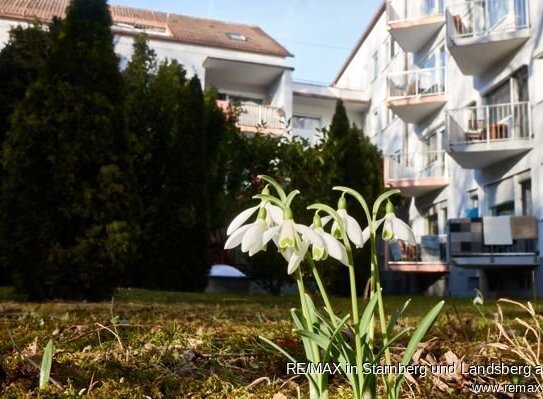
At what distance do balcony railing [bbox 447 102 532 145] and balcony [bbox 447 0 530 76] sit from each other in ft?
4.66

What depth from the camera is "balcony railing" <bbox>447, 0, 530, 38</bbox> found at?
1490 cm

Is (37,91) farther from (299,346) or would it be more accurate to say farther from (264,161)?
(299,346)

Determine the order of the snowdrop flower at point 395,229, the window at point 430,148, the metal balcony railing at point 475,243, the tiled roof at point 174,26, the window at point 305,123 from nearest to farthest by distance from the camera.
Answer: the snowdrop flower at point 395,229 < the metal balcony railing at point 475,243 < the window at point 430,148 < the tiled roof at point 174,26 < the window at point 305,123

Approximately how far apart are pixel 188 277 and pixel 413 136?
41.7 feet

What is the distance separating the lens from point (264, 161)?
11.6 meters

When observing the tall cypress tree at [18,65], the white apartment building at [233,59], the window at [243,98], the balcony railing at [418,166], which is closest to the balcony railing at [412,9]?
the balcony railing at [418,166]

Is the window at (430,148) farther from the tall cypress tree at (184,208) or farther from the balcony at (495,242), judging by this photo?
the tall cypress tree at (184,208)

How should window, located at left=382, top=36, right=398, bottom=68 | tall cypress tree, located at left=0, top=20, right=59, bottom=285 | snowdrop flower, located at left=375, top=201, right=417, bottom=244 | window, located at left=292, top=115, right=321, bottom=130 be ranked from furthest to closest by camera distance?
window, located at left=292, top=115, right=321, bottom=130 → window, located at left=382, top=36, right=398, bottom=68 → tall cypress tree, located at left=0, top=20, right=59, bottom=285 → snowdrop flower, located at left=375, top=201, right=417, bottom=244

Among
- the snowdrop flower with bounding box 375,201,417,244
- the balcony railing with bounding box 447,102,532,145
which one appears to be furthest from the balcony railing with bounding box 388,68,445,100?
the snowdrop flower with bounding box 375,201,417,244

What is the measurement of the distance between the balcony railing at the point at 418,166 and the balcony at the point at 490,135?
2923mm

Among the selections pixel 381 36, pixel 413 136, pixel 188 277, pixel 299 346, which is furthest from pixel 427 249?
pixel 299 346

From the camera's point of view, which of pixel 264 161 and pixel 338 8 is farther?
pixel 338 8

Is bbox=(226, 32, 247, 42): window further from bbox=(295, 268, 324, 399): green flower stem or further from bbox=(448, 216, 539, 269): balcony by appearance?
bbox=(295, 268, 324, 399): green flower stem

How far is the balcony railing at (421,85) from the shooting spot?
19.9 meters
